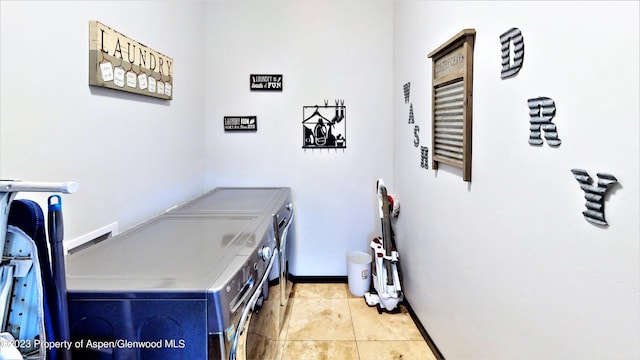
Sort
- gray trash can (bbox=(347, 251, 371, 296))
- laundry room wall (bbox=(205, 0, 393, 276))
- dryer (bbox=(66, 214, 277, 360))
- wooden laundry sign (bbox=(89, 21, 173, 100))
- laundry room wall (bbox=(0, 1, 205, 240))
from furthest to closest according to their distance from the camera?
1. laundry room wall (bbox=(205, 0, 393, 276))
2. gray trash can (bbox=(347, 251, 371, 296))
3. wooden laundry sign (bbox=(89, 21, 173, 100))
4. laundry room wall (bbox=(0, 1, 205, 240))
5. dryer (bbox=(66, 214, 277, 360))

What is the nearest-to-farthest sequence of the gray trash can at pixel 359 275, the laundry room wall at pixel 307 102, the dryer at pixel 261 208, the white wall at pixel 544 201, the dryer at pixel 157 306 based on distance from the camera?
the white wall at pixel 544 201 < the dryer at pixel 157 306 < the dryer at pixel 261 208 < the gray trash can at pixel 359 275 < the laundry room wall at pixel 307 102

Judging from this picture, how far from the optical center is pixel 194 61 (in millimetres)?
2920

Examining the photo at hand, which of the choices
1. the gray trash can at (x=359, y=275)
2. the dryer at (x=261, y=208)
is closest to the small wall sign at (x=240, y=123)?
the dryer at (x=261, y=208)

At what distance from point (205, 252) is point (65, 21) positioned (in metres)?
1.10

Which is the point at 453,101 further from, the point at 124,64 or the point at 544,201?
the point at 124,64

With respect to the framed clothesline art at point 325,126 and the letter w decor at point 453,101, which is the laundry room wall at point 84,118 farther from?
the letter w decor at point 453,101

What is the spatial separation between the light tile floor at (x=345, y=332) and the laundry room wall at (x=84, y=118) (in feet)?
4.21

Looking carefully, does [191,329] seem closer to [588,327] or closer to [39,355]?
[39,355]

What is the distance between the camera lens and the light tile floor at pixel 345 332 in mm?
2225

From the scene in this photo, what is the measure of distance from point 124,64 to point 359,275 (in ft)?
7.67

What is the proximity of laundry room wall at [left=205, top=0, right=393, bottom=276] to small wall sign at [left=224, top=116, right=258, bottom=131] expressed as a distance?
5 cm

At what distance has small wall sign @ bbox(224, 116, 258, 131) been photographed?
10.5ft

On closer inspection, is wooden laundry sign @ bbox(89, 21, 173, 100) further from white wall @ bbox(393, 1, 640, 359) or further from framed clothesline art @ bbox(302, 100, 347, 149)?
white wall @ bbox(393, 1, 640, 359)

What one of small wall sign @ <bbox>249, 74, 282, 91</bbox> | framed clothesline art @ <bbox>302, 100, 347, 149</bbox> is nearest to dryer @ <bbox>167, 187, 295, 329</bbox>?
framed clothesline art @ <bbox>302, 100, 347, 149</bbox>
